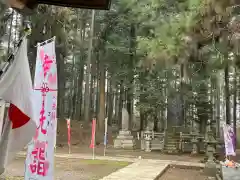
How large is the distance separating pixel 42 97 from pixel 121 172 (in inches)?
183

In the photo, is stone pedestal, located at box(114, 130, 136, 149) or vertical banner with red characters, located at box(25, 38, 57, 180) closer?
vertical banner with red characters, located at box(25, 38, 57, 180)

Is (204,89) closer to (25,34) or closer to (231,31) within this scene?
(231,31)

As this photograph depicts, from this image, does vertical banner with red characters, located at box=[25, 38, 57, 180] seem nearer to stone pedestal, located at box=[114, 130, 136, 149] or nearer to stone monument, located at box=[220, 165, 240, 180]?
stone monument, located at box=[220, 165, 240, 180]

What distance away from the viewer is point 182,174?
9289 mm

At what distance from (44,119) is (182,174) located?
663 centimetres

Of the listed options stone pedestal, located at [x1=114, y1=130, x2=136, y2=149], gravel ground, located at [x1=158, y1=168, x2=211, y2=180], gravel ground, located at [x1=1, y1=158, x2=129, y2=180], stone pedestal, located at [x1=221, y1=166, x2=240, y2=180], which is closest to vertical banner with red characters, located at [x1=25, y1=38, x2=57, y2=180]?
gravel ground, located at [x1=1, y1=158, x2=129, y2=180]

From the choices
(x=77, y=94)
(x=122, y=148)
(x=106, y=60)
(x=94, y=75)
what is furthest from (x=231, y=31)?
(x=77, y=94)

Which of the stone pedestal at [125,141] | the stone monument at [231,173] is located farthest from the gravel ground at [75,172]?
the stone pedestal at [125,141]

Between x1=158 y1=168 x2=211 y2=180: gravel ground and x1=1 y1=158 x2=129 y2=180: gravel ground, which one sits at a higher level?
x1=1 y1=158 x2=129 y2=180: gravel ground

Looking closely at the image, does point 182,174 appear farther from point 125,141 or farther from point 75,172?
point 125,141

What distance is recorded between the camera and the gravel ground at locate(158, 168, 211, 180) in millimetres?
8547

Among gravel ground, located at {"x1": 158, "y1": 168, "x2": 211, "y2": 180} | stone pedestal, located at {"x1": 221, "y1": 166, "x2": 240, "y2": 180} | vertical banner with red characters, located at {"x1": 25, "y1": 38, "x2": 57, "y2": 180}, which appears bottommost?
gravel ground, located at {"x1": 158, "y1": 168, "x2": 211, "y2": 180}

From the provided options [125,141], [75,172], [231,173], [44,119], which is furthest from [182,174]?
[125,141]

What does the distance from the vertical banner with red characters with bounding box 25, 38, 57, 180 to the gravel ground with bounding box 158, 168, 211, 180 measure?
5145 mm
